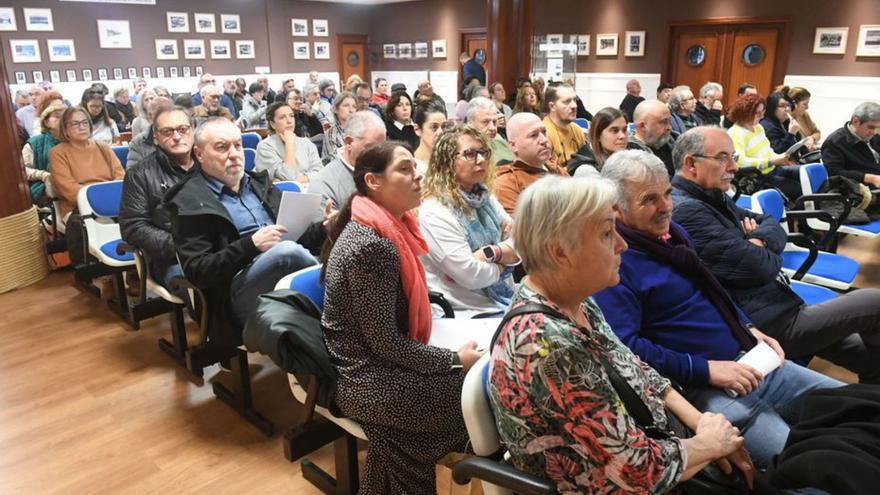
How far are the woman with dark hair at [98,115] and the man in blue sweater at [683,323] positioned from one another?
604cm

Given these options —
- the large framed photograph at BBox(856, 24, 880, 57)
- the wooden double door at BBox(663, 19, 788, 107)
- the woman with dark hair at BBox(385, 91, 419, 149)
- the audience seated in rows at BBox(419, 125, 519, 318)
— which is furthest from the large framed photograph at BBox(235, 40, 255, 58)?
the audience seated in rows at BBox(419, 125, 519, 318)

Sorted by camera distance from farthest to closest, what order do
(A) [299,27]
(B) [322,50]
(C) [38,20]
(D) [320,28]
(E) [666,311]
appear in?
(B) [322,50]
(D) [320,28]
(A) [299,27]
(C) [38,20]
(E) [666,311]

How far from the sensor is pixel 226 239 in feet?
8.79

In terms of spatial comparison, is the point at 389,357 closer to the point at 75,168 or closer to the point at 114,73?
the point at 75,168

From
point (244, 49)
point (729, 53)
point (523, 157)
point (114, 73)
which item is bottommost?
point (523, 157)

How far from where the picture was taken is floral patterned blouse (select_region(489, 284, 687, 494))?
1.24 metres

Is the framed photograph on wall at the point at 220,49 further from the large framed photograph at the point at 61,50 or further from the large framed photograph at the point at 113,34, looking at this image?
the large framed photograph at the point at 61,50

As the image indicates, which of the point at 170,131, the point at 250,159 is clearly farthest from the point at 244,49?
the point at 170,131

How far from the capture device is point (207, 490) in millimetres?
2387

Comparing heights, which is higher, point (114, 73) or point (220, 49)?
point (220, 49)

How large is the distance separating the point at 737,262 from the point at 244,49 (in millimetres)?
14080

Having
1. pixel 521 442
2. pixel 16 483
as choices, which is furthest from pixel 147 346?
pixel 521 442

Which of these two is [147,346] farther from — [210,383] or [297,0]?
[297,0]

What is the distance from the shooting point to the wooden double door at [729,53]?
10234mm
